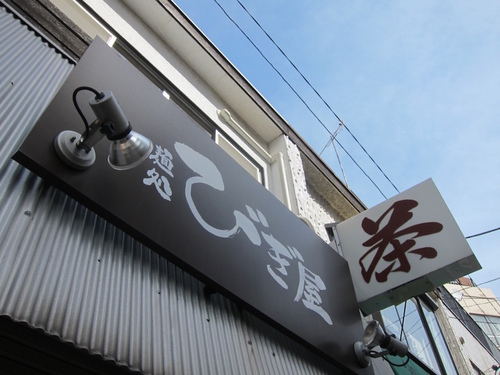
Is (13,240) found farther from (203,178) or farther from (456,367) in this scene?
(456,367)

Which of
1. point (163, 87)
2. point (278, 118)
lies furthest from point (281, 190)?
point (163, 87)

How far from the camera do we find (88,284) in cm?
190

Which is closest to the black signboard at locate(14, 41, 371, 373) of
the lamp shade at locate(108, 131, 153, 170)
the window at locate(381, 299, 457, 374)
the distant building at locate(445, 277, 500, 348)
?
the lamp shade at locate(108, 131, 153, 170)

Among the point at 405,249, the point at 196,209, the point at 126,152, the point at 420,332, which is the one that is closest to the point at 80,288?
the point at 126,152

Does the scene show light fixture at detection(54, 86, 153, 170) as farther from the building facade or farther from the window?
the window

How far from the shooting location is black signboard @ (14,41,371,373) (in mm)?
2182

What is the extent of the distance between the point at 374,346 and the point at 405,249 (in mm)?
1382

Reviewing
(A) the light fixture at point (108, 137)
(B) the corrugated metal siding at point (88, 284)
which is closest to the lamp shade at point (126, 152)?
(A) the light fixture at point (108, 137)

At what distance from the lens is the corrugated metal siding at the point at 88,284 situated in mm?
1679

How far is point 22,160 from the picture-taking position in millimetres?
1939

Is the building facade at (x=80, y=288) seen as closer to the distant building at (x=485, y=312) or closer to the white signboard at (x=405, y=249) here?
the white signboard at (x=405, y=249)

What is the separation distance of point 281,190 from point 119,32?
294 centimetres

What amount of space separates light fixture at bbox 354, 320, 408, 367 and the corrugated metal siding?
106 cm

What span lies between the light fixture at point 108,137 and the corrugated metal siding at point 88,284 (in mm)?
213
